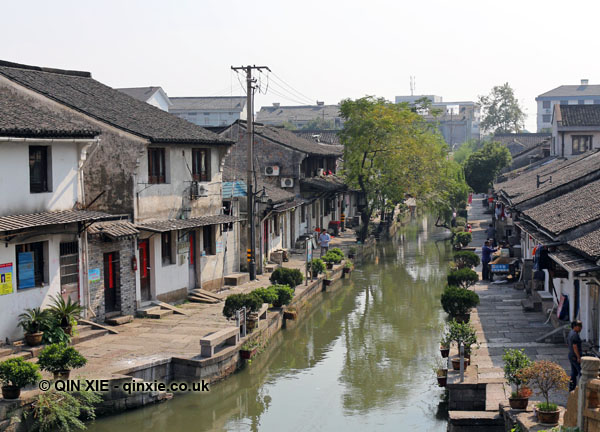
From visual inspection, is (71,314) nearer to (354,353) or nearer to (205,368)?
(205,368)

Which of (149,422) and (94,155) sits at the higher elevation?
(94,155)

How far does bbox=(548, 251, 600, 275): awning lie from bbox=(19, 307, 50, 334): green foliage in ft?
38.7

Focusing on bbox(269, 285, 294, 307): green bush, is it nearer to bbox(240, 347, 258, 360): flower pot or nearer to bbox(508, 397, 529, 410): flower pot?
bbox(240, 347, 258, 360): flower pot

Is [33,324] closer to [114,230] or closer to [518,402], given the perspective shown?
A: [114,230]

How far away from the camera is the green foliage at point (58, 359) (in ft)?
49.8

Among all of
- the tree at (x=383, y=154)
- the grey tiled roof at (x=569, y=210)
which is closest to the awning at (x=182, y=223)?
the grey tiled roof at (x=569, y=210)

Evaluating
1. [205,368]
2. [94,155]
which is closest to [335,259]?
[94,155]

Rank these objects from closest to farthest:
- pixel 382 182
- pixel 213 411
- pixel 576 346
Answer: pixel 576 346, pixel 213 411, pixel 382 182

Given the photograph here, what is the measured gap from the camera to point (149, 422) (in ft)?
51.6

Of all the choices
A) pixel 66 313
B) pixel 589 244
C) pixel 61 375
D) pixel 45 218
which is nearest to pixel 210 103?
pixel 45 218

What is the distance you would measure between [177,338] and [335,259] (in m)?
16.1

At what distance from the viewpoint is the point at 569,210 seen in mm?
20719

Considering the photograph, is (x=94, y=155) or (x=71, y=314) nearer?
(x=71, y=314)

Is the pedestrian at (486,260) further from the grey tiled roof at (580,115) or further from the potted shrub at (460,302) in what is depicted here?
the grey tiled roof at (580,115)
